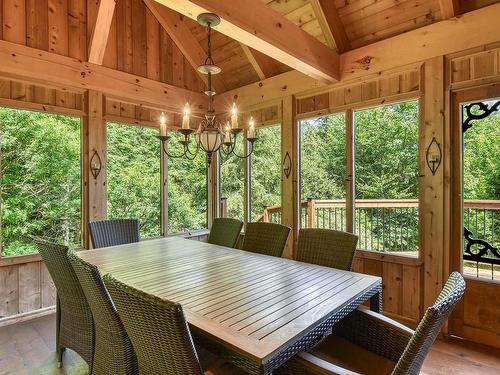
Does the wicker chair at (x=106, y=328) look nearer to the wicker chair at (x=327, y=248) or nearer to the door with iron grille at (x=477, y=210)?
the wicker chair at (x=327, y=248)

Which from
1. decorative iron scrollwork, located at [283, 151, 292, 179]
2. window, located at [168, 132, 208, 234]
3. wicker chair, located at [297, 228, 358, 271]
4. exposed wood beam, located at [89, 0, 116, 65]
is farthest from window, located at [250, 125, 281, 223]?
exposed wood beam, located at [89, 0, 116, 65]

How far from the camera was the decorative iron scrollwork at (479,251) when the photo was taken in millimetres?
2660

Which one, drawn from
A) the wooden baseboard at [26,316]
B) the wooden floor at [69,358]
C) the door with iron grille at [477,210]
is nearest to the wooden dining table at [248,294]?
the wooden floor at [69,358]

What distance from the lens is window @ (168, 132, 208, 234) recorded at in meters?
4.59

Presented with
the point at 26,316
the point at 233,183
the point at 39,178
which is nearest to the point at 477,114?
the point at 233,183

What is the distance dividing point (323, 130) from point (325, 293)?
2452 mm

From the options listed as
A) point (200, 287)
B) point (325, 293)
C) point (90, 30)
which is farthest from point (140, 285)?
point (90, 30)

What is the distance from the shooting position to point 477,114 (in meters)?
2.70

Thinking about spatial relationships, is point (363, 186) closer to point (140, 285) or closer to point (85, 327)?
point (140, 285)

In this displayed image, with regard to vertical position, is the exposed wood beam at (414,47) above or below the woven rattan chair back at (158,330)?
above

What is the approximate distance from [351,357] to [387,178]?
2.09m

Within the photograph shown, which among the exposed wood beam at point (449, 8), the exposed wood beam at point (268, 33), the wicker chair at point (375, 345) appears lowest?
the wicker chair at point (375, 345)

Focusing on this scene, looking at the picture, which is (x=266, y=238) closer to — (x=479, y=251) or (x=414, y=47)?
(x=479, y=251)

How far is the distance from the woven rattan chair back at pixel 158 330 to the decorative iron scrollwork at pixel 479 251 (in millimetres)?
2723
